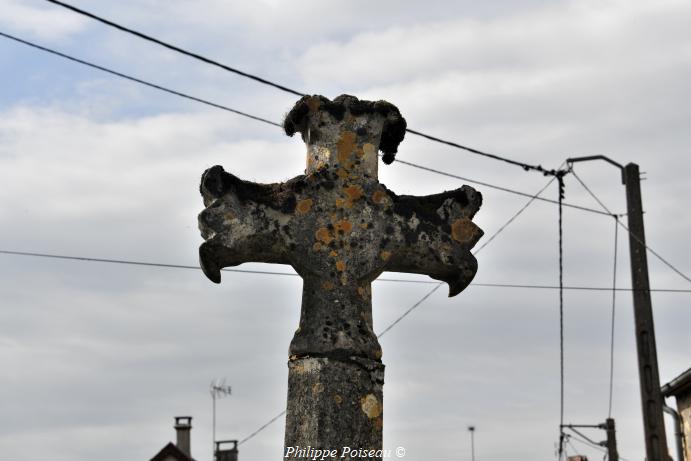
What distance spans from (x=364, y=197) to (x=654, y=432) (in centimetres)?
1276

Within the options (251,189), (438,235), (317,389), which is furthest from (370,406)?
(251,189)

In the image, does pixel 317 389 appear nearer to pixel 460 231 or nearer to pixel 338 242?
pixel 338 242

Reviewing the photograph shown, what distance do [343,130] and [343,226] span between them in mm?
427

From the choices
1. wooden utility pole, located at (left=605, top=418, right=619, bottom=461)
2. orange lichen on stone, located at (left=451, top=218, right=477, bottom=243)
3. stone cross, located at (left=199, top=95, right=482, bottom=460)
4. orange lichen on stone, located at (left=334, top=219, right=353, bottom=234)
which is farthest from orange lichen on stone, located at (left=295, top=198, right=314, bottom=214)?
wooden utility pole, located at (left=605, top=418, right=619, bottom=461)

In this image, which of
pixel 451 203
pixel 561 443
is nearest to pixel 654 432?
pixel 561 443

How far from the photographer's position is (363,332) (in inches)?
203

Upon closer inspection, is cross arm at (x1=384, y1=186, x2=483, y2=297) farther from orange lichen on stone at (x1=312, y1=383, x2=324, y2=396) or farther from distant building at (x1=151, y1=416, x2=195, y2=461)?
distant building at (x1=151, y1=416, x2=195, y2=461)

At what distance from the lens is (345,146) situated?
544cm

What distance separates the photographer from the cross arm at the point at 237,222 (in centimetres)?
519

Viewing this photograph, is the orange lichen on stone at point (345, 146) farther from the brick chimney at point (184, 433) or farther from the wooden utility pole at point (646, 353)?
the brick chimney at point (184, 433)

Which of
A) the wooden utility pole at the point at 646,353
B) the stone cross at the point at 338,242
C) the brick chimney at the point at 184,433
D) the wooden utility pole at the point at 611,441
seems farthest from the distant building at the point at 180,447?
the stone cross at the point at 338,242

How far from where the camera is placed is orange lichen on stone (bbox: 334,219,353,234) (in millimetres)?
5344

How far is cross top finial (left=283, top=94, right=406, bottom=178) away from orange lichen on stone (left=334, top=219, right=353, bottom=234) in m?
0.24

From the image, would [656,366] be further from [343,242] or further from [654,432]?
[343,242]
